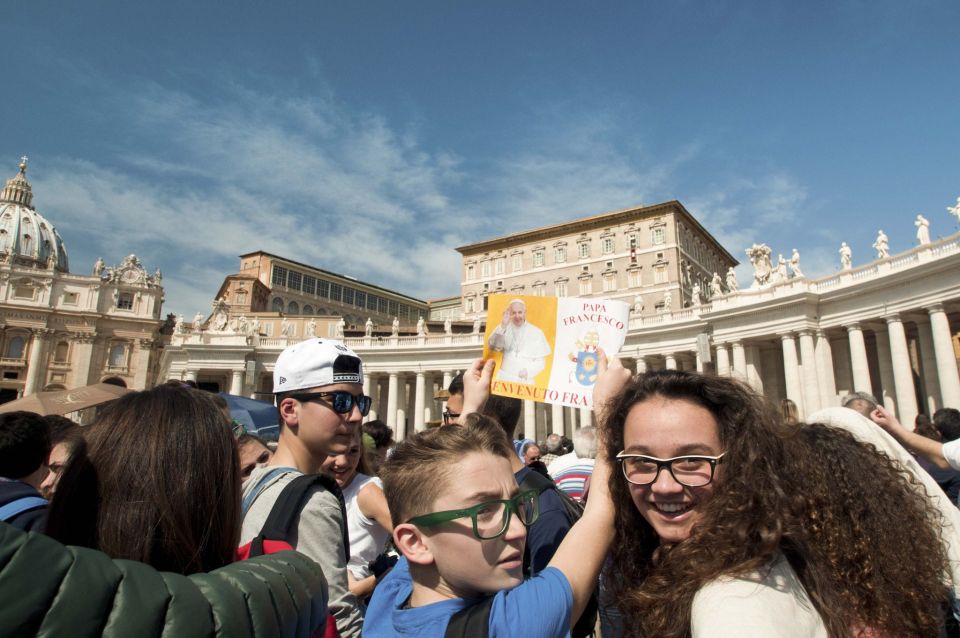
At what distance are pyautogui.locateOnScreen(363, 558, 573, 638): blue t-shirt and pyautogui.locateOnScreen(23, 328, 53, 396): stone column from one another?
3308 inches

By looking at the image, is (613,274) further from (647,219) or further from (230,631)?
(230,631)

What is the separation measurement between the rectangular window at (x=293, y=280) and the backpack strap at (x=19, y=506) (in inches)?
3025

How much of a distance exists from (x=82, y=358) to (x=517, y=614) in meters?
85.8

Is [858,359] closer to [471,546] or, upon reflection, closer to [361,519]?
[361,519]

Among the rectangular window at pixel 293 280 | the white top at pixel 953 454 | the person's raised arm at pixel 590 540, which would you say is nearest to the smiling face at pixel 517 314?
the person's raised arm at pixel 590 540

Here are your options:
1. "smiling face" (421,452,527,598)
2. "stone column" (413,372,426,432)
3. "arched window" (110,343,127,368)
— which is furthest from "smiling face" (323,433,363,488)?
Answer: "arched window" (110,343,127,368)

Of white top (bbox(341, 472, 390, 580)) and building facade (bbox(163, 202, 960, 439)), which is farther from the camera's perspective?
building facade (bbox(163, 202, 960, 439))

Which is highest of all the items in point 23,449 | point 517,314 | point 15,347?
point 15,347

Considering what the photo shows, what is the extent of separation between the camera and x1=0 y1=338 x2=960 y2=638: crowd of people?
6.19ft

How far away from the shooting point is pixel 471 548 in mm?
2291

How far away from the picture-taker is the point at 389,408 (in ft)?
161

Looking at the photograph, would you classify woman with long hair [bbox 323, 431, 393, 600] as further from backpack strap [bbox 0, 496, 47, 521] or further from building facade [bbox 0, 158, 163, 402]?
building facade [bbox 0, 158, 163, 402]

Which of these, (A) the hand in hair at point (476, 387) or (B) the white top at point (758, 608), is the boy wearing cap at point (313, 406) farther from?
(B) the white top at point (758, 608)

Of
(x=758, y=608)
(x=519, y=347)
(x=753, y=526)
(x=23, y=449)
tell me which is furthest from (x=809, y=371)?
(x=23, y=449)
